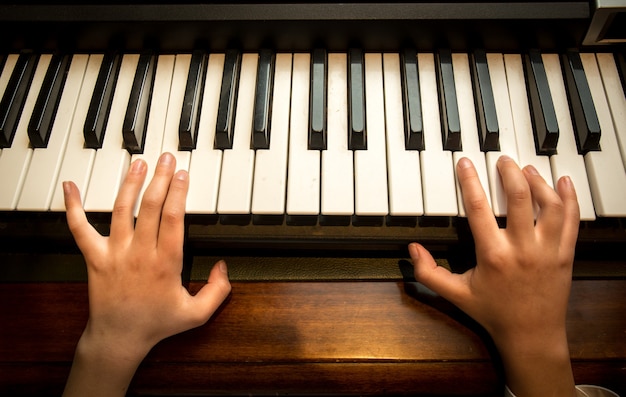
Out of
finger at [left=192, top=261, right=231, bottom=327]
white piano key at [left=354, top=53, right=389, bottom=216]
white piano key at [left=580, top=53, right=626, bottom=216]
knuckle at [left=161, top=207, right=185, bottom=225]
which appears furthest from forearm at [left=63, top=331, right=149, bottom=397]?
white piano key at [left=580, top=53, right=626, bottom=216]

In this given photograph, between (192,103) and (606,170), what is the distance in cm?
73

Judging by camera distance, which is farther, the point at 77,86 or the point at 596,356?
the point at 77,86

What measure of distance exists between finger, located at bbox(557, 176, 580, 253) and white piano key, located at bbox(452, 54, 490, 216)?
116 mm

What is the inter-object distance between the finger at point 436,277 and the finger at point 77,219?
0.55 m

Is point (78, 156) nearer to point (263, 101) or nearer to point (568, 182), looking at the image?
point (263, 101)

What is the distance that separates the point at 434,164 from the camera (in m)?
0.79

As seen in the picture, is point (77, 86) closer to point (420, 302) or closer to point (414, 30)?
point (414, 30)

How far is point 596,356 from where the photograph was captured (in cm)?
77

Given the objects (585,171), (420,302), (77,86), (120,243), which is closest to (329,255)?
(420,302)

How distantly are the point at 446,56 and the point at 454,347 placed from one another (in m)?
0.54

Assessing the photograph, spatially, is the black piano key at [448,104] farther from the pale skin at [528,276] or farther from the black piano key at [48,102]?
the black piano key at [48,102]

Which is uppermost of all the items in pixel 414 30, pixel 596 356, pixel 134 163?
pixel 414 30

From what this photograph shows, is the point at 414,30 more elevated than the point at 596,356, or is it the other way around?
the point at 414,30

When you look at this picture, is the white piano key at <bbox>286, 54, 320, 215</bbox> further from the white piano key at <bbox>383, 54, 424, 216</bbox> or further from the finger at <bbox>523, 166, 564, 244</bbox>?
the finger at <bbox>523, 166, 564, 244</bbox>
